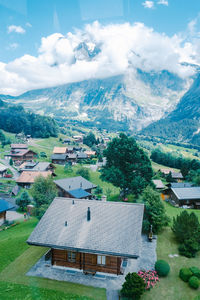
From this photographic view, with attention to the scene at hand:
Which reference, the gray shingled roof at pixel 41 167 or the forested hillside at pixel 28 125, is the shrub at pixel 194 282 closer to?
the gray shingled roof at pixel 41 167

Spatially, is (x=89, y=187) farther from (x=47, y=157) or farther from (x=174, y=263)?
(x=47, y=157)

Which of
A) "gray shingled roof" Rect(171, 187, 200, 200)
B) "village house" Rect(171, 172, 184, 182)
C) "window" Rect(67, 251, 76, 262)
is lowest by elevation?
"village house" Rect(171, 172, 184, 182)

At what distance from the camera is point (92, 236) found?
2038cm

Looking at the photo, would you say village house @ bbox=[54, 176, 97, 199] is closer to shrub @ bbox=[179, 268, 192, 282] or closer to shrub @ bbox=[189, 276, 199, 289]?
shrub @ bbox=[179, 268, 192, 282]

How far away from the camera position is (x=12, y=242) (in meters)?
27.4

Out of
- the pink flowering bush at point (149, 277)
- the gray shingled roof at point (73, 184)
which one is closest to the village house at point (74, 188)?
the gray shingled roof at point (73, 184)

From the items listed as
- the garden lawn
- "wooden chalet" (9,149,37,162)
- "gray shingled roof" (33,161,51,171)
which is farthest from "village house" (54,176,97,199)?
"wooden chalet" (9,149,37,162)

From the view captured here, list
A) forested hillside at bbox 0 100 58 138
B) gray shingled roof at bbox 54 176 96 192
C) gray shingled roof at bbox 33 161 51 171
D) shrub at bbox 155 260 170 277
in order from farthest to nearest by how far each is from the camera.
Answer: forested hillside at bbox 0 100 58 138 → gray shingled roof at bbox 33 161 51 171 → gray shingled roof at bbox 54 176 96 192 → shrub at bbox 155 260 170 277

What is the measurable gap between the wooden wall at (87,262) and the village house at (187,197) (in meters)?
32.9

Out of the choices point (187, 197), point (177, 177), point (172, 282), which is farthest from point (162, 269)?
point (177, 177)

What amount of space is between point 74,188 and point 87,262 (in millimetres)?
33627

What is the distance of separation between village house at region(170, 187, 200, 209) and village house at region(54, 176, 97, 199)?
67.1ft

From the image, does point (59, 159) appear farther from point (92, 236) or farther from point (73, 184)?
point (92, 236)

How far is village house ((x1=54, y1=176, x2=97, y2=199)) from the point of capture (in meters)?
49.4
